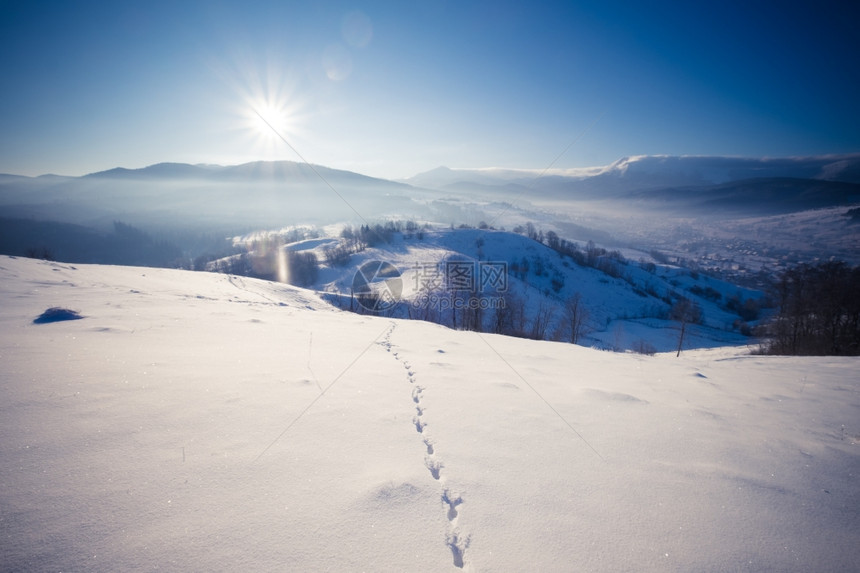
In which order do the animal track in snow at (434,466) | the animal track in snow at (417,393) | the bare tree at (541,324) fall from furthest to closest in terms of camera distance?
1. the bare tree at (541,324)
2. the animal track in snow at (417,393)
3. the animal track in snow at (434,466)

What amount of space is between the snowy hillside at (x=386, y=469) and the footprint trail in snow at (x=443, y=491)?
0.02 metres

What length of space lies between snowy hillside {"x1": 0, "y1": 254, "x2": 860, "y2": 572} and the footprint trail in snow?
0.05 ft

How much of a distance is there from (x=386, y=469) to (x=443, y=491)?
57 cm

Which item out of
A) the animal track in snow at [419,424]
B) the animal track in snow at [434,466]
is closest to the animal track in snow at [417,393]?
the animal track in snow at [419,424]

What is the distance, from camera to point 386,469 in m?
2.88

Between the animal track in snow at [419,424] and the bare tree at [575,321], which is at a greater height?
the animal track in snow at [419,424]

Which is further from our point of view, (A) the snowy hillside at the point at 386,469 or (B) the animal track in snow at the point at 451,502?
(B) the animal track in snow at the point at 451,502

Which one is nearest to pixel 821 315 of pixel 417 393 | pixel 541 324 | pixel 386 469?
pixel 541 324

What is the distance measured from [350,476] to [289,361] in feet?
11.8

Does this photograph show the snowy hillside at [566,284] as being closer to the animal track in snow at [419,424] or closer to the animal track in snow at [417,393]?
the animal track in snow at [417,393]

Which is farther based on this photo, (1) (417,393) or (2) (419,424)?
(1) (417,393)

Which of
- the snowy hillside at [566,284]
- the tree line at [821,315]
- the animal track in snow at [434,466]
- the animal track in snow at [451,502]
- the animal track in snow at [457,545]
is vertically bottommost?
the snowy hillside at [566,284]

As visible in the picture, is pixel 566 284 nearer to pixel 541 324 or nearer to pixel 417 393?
pixel 541 324

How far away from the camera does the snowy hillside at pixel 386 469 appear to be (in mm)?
2059
